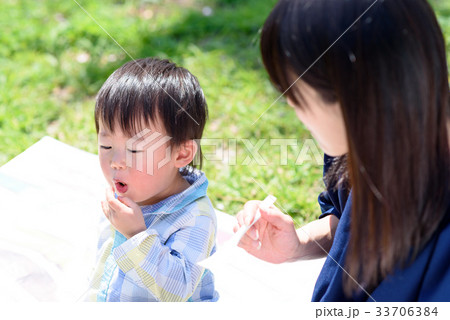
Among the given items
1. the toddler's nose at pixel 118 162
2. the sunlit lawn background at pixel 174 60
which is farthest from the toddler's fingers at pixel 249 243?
the sunlit lawn background at pixel 174 60

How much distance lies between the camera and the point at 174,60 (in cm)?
305

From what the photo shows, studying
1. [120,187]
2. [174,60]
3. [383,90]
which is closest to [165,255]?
[120,187]

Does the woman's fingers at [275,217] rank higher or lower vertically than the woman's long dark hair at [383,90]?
lower

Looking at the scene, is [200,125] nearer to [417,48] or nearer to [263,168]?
[417,48]

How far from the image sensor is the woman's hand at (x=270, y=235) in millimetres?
1334

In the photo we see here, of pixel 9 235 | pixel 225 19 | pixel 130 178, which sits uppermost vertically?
pixel 225 19

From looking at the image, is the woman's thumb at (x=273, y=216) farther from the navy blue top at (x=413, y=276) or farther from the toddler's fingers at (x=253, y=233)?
the navy blue top at (x=413, y=276)

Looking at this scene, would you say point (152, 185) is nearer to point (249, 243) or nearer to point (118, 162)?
point (118, 162)

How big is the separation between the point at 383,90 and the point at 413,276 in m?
0.40

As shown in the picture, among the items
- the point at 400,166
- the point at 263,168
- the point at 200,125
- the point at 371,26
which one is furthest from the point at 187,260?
the point at 263,168

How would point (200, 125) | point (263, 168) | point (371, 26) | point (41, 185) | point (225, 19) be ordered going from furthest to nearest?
point (225, 19) < point (263, 168) < point (41, 185) < point (200, 125) < point (371, 26)

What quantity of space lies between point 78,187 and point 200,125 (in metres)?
0.89

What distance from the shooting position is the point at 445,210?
987mm

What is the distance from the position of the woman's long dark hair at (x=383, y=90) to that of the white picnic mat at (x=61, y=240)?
2.70 feet
